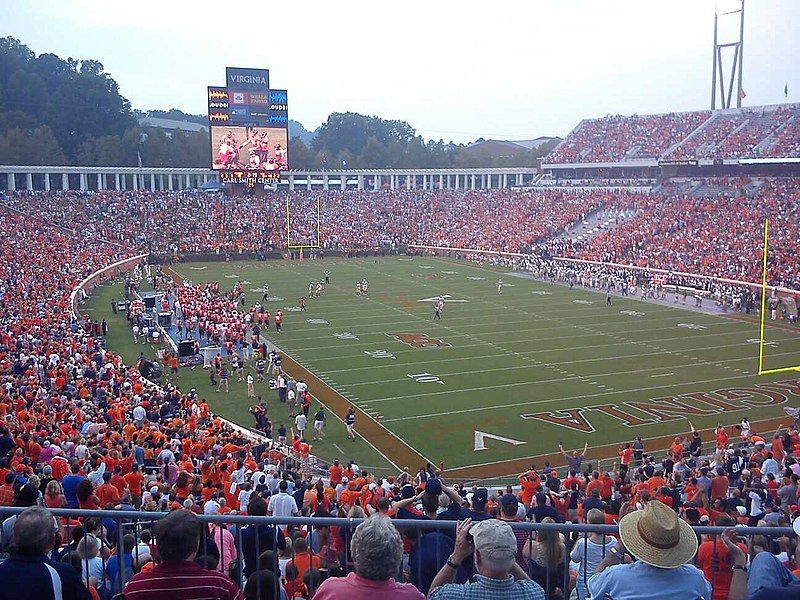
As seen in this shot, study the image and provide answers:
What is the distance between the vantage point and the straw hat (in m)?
3.36

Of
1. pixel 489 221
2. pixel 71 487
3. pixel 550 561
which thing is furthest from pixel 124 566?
pixel 489 221

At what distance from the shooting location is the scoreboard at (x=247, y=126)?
176 feet

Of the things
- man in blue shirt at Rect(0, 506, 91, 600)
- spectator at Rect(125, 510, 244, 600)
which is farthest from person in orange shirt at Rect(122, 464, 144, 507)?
spectator at Rect(125, 510, 244, 600)

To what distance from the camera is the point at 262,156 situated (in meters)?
56.0

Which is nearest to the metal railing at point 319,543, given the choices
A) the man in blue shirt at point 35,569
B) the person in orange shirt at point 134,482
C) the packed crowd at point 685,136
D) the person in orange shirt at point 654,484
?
the man in blue shirt at point 35,569

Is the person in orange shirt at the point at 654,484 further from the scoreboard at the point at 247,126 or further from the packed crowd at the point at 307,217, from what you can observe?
the scoreboard at the point at 247,126

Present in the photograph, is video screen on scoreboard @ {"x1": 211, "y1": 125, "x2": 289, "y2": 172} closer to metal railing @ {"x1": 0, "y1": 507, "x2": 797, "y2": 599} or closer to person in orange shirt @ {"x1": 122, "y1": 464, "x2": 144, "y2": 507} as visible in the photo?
person in orange shirt @ {"x1": 122, "y1": 464, "x2": 144, "y2": 507}

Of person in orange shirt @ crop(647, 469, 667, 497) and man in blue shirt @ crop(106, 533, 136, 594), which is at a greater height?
man in blue shirt @ crop(106, 533, 136, 594)

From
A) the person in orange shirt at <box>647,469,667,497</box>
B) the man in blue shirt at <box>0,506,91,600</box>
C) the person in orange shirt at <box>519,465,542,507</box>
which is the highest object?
the man in blue shirt at <box>0,506,91,600</box>

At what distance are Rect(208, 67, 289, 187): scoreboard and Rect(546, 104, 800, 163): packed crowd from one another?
27.9 metres

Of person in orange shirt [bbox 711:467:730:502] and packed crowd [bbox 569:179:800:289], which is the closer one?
person in orange shirt [bbox 711:467:730:502]

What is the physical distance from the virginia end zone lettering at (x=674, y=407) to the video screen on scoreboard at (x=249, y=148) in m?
40.5

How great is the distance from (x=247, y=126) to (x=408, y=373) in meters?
36.4

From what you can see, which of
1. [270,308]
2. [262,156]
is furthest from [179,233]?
[270,308]
